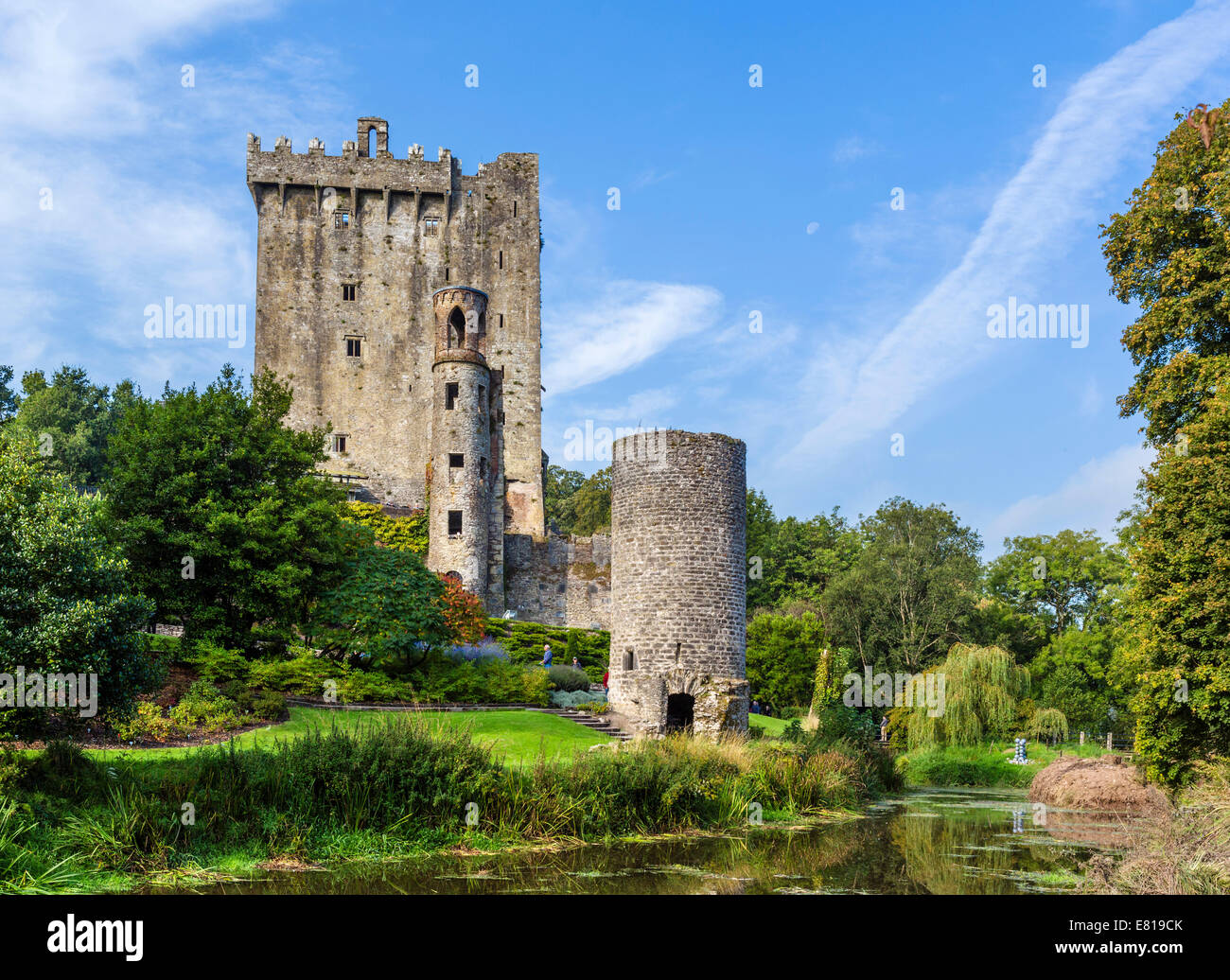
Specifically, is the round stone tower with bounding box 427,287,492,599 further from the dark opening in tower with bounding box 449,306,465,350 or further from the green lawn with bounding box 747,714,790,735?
the green lawn with bounding box 747,714,790,735

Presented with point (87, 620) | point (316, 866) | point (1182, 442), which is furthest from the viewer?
point (1182, 442)

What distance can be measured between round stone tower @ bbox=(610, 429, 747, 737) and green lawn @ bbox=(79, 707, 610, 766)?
2328 mm

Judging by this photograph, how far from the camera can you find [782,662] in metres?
44.3

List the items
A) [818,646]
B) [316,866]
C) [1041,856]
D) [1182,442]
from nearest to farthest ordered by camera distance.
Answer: [316,866] → [1041,856] → [1182,442] → [818,646]

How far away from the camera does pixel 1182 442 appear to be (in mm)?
16656

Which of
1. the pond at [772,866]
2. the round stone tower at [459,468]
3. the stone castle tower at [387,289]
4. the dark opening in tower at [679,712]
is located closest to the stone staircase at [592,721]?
the dark opening in tower at [679,712]

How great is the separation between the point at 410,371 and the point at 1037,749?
34750 mm

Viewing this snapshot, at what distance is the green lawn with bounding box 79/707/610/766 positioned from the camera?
15.6 meters

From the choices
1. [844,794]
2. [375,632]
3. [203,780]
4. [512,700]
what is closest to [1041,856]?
[844,794]

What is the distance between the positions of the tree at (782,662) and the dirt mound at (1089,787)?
Result: 20.5 meters

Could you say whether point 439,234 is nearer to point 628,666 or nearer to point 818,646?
point 818,646

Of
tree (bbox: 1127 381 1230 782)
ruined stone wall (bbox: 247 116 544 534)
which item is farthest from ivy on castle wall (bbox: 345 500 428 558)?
tree (bbox: 1127 381 1230 782)

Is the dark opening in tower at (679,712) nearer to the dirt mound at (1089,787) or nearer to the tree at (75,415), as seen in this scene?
the dirt mound at (1089,787)

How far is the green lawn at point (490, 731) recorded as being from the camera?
51.3ft
